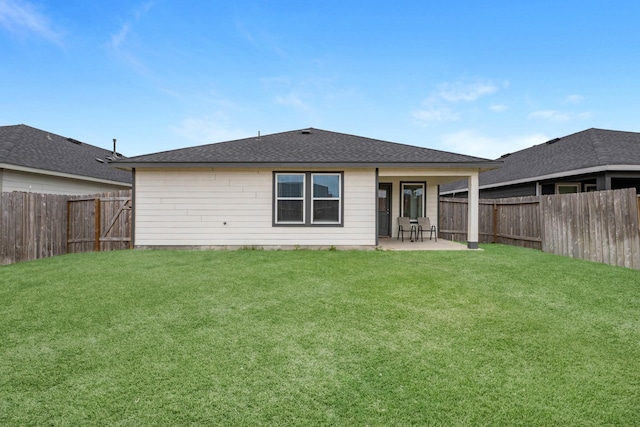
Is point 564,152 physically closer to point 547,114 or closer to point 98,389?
point 547,114

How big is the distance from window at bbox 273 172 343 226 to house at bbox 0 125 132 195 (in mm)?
8390

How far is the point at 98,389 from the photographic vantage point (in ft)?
8.12

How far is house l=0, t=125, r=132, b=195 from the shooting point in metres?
10.5

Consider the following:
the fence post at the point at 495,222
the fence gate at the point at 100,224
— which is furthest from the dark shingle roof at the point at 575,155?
the fence gate at the point at 100,224

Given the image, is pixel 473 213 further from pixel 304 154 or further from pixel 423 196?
pixel 304 154

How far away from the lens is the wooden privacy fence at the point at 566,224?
685 centimetres

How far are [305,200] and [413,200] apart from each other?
499 centimetres

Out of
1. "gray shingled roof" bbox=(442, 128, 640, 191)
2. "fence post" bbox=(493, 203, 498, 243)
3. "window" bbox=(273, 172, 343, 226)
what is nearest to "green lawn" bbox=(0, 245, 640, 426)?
"window" bbox=(273, 172, 343, 226)

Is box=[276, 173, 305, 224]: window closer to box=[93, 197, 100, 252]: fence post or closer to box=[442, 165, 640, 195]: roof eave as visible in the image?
box=[93, 197, 100, 252]: fence post

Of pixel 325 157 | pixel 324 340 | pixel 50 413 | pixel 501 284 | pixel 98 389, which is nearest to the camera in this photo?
pixel 50 413

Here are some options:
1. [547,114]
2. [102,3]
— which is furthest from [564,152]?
[102,3]

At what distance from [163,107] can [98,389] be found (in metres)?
16.3

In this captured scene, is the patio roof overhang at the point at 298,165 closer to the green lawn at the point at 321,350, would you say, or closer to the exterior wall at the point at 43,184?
the exterior wall at the point at 43,184

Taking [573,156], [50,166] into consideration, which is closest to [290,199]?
[50,166]
